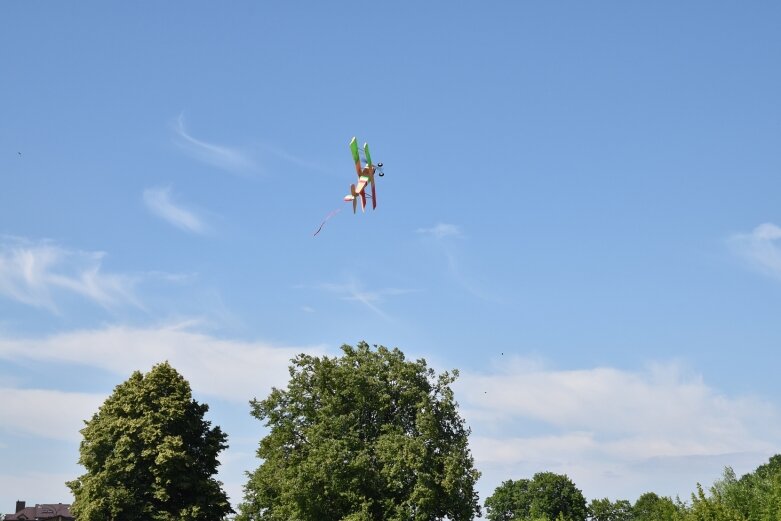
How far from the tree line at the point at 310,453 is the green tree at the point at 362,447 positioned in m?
0.07

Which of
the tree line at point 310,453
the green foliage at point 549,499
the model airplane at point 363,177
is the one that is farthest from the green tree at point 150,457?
the green foliage at point 549,499

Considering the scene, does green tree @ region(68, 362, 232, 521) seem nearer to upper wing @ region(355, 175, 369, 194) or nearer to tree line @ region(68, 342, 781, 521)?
tree line @ region(68, 342, 781, 521)

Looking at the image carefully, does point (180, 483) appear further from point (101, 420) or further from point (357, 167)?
point (357, 167)

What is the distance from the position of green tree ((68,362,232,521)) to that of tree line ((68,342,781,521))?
0.08 metres

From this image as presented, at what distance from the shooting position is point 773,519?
5591 centimetres

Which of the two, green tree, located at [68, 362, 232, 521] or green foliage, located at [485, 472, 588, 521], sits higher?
green foliage, located at [485, 472, 588, 521]

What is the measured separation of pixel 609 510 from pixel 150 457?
107m

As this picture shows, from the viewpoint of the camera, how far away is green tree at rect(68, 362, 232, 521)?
5300cm

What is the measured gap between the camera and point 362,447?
49406 mm

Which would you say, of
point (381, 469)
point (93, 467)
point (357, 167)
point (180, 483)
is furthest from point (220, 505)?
point (357, 167)

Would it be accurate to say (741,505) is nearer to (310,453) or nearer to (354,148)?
(310,453)

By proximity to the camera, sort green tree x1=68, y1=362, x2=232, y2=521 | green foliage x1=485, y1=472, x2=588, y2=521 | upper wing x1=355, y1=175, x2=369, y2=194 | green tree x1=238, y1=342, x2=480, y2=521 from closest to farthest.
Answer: upper wing x1=355, y1=175, x2=369, y2=194 → green tree x1=238, y1=342, x2=480, y2=521 → green tree x1=68, y1=362, x2=232, y2=521 → green foliage x1=485, y1=472, x2=588, y2=521

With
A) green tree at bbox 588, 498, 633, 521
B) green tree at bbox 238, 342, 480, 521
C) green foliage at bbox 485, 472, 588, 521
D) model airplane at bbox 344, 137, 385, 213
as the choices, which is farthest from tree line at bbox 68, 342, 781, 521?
green tree at bbox 588, 498, 633, 521

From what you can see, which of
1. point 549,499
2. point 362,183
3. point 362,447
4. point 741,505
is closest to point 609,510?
point 549,499
